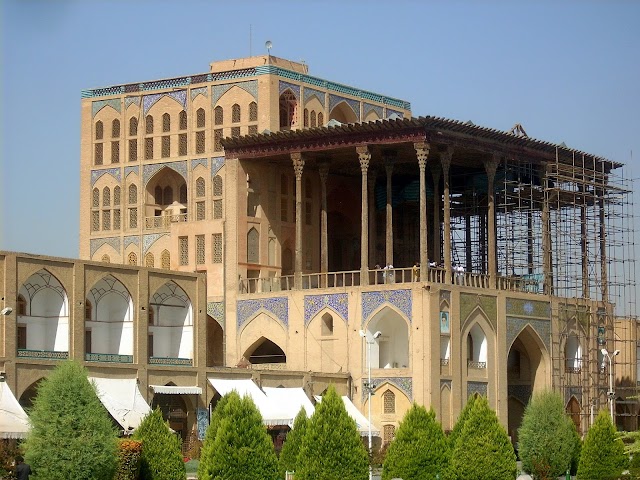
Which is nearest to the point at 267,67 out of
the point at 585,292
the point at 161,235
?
the point at 161,235

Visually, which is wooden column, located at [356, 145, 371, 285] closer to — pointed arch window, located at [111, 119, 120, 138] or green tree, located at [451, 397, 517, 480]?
pointed arch window, located at [111, 119, 120, 138]

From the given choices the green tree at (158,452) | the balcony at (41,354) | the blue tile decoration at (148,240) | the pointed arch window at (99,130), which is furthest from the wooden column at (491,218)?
the green tree at (158,452)

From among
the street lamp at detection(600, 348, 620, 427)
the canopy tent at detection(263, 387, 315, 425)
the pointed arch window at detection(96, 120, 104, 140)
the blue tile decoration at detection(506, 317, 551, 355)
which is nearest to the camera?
the canopy tent at detection(263, 387, 315, 425)

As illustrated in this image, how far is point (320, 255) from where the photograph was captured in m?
52.0

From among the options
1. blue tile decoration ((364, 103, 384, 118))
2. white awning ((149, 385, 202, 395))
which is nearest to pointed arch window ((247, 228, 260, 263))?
blue tile decoration ((364, 103, 384, 118))

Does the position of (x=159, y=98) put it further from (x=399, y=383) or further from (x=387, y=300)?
(x=399, y=383)

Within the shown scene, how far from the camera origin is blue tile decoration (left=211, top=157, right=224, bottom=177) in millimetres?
50531

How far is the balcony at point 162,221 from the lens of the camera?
52.1m

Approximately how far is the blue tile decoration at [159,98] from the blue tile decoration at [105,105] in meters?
1.06

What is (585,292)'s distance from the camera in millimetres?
52406

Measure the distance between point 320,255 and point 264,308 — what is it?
410 centimetres

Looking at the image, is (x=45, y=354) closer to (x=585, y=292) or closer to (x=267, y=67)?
(x=267, y=67)

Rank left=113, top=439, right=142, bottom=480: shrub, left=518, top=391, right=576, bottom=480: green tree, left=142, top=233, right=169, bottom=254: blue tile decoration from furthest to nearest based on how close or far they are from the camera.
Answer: left=142, top=233, right=169, bottom=254: blue tile decoration
left=518, top=391, right=576, bottom=480: green tree
left=113, top=439, right=142, bottom=480: shrub

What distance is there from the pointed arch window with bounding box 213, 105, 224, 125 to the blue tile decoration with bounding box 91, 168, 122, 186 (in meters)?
4.42
